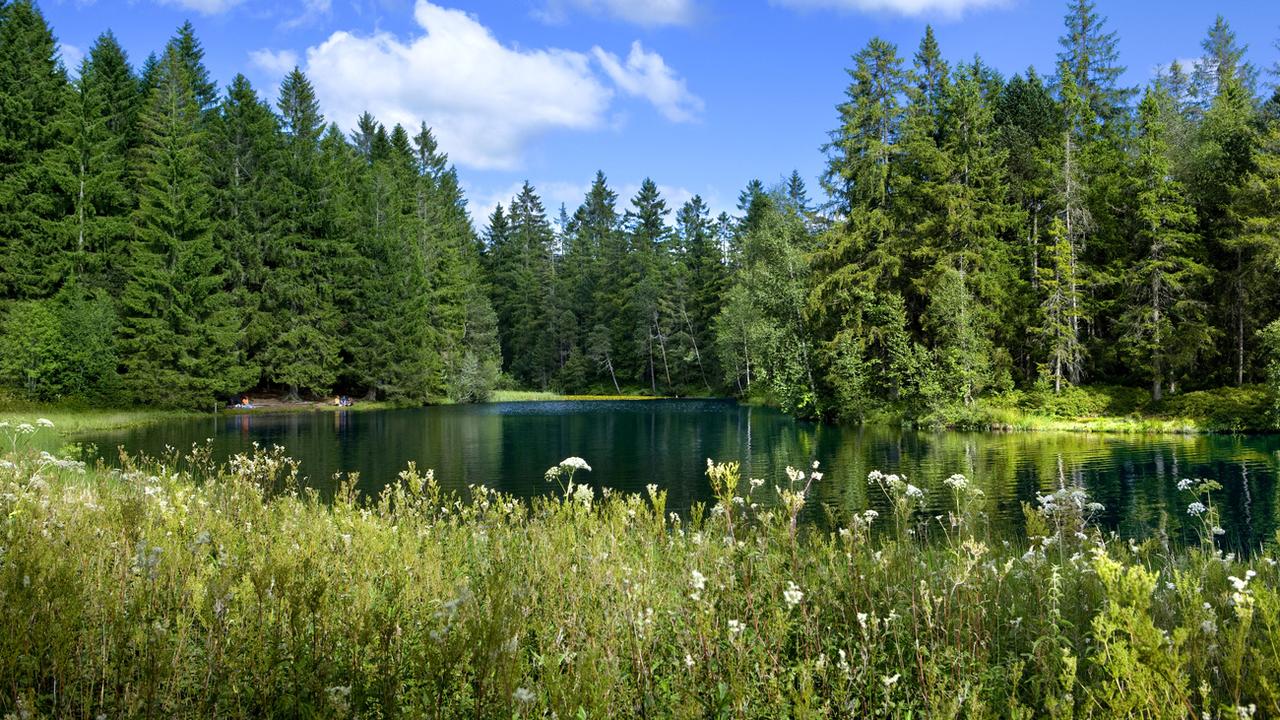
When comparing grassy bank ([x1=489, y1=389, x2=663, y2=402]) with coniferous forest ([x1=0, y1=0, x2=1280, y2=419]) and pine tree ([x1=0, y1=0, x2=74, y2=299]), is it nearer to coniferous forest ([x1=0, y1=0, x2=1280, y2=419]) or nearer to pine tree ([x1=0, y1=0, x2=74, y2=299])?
coniferous forest ([x1=0, y1=0, x2=1280, y2=419])

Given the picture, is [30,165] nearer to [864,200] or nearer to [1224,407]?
[864,200]

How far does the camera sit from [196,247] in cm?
4053

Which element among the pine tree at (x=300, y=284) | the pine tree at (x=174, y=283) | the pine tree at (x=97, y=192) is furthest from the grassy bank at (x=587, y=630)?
the pine tree at (x=300, y=284)

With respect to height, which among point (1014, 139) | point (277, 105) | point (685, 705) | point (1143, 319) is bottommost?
point (685, 705)

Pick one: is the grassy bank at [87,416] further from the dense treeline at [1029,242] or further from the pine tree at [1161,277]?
the pine tree at [1161,277]

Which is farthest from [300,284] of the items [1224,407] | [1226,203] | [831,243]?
[1226,203]

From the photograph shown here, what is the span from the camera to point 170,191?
4031 centimetres

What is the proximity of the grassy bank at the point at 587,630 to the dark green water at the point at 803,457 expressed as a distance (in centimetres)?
720

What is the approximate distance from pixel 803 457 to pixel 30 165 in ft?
133

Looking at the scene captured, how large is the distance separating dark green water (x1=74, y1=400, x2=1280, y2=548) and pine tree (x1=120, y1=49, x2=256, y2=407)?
5.81 metres

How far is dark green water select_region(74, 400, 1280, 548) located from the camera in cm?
1396

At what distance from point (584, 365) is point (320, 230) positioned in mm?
31665

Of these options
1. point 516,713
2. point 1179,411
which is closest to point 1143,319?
point 1179,411

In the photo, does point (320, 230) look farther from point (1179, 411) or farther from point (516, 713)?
point (516, 713)
